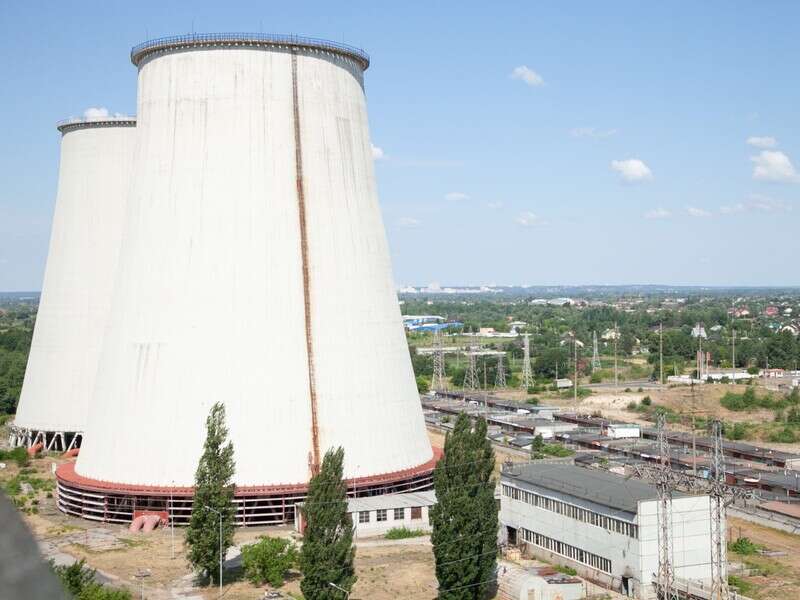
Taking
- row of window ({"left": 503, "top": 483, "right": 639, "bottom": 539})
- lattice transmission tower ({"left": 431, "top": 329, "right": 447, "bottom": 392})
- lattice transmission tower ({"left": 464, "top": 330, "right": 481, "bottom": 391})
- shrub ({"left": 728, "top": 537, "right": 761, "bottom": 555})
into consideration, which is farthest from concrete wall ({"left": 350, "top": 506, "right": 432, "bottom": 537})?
lattice transmission tower ({"left": 431, "top": 329, "right": 447, "bottom": 392})

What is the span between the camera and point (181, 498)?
2773 cm

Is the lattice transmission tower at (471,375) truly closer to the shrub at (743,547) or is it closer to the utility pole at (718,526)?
the shrub at (743,547)

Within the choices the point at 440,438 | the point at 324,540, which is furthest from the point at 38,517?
the point at 440,438

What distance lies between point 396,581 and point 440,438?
28.4 meters

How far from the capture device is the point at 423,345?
128000 mm

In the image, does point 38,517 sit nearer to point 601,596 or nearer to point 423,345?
point 601,596

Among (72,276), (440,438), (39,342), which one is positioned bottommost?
(440,438)

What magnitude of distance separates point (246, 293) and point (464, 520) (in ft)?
35.1

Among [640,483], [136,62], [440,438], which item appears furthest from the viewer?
[440,438]

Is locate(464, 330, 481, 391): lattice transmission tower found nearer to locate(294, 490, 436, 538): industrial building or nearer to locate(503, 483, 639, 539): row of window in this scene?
locate(294, 490, 436, 538): industrial building

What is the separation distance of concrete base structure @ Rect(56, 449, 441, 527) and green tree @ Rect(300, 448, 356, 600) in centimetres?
764

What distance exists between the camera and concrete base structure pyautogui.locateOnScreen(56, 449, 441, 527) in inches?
1088

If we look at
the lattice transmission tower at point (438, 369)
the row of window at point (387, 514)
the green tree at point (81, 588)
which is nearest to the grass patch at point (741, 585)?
the row of window at point (387, 514)

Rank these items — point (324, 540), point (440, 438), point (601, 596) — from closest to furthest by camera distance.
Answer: point (324, 540), point (601, 596), point (440, 438)
